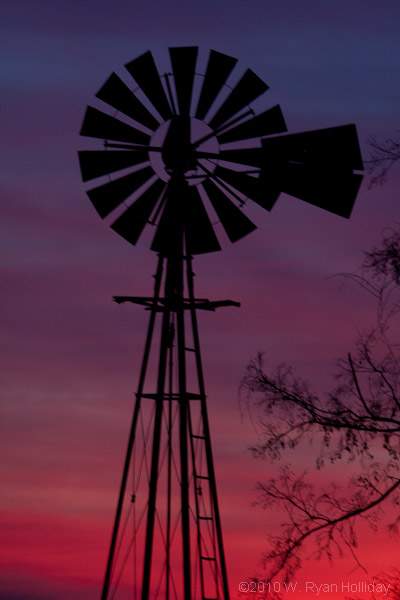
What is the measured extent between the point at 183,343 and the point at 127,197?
262cm

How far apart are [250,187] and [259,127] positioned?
92 centimetres

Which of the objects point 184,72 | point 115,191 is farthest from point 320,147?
point 115,191

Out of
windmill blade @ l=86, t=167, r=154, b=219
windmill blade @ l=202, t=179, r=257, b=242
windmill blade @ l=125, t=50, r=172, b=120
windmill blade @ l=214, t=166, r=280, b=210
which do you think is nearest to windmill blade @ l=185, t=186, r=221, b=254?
windmill blade @ l=202, t=179, r=257, b=242

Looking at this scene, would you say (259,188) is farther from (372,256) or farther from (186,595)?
(186,595)

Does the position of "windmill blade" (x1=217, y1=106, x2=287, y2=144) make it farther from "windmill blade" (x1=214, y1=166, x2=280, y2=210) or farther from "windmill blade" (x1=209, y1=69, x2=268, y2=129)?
"windmill blade" (x1=214, y1=166, x2=280, y2=210)

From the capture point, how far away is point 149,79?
14.2 m

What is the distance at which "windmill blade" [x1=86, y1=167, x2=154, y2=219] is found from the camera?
571 inches

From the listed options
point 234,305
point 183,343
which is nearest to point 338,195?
point 234,305

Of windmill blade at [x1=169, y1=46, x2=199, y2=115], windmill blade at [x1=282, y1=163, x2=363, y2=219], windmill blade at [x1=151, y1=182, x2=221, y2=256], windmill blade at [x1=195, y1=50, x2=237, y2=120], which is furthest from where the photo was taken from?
windmill blade at [x1=151, y1=182, x2=221, y2=256]

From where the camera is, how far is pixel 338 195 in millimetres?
13766

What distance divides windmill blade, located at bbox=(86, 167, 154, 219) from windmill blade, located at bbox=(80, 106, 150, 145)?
0.51m

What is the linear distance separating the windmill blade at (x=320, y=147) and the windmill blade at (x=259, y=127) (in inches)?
6.1

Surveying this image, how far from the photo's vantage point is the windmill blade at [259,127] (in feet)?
46.3

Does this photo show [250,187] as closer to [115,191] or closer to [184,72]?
[184,72]
